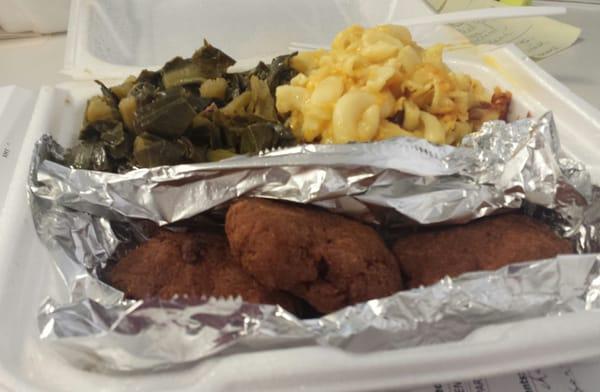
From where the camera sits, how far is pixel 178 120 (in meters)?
0.90

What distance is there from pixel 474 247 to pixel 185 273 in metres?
0.43

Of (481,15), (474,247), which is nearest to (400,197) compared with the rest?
(474,247)

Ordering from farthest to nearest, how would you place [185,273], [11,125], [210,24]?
[210,24] < [11,125] < [185,273]

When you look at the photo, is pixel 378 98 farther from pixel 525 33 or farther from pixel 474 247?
pixel 525 33

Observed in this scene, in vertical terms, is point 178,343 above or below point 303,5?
below

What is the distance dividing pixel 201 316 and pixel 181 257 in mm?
167

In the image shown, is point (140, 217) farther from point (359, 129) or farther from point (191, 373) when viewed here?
point (359, 129)

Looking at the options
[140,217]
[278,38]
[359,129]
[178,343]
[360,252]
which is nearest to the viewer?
[178,343]

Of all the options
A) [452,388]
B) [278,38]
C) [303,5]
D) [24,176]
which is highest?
[303,5]

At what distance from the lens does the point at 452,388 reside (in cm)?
66

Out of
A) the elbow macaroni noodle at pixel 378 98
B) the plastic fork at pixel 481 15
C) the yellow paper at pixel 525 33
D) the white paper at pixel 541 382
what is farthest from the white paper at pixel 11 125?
the yellow paper at pixel 525 33

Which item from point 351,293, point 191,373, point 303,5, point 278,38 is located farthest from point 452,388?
point 303,5

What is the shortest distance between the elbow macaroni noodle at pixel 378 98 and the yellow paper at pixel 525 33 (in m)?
0.56

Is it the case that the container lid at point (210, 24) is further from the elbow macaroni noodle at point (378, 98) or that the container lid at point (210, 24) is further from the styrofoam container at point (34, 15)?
the elbow macaroni noodle at point (378, 98)
